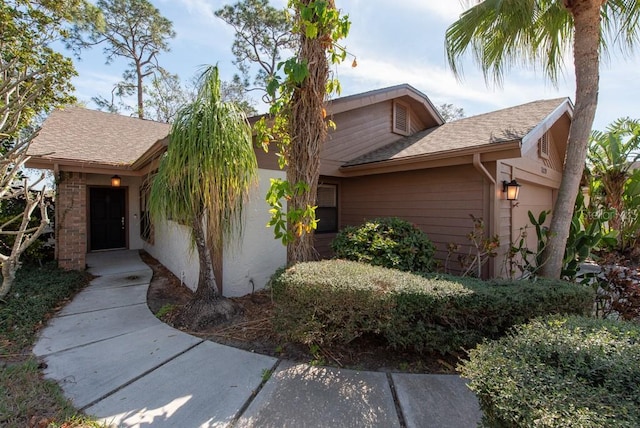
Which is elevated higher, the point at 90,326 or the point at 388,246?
the point at 388,246

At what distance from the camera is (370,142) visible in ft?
26.5

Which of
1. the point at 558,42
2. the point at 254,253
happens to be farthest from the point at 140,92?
the point at 558,42

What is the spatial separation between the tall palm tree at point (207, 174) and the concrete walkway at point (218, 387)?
0.96m

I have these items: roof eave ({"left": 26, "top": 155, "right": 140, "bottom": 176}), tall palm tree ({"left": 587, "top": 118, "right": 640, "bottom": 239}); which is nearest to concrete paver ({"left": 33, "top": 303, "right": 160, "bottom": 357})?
roof eave ({"left": 26, "top": 155, "right": 140, "bottom": 176})

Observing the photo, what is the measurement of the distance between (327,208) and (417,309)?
4959 millimetres

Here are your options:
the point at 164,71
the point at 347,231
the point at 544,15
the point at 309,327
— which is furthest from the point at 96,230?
the point at 164,71

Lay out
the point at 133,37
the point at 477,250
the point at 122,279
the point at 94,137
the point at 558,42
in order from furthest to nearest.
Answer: the point at 133,37, the point at 94,137, the point at 122,279, the point at 558,42, the point at 477,250

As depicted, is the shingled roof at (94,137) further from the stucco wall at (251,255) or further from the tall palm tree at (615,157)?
the tall palm tree at (615,157)

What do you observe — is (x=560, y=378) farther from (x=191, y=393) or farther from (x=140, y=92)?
(x=140, y=92)

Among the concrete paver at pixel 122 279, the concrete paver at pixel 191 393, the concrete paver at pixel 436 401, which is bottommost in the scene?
the concrete paver at pixel 191 393

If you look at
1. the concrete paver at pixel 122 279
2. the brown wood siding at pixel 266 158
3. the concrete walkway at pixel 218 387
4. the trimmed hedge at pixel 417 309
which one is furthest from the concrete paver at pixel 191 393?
the concrete paver at pixel 122 279

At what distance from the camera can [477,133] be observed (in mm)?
→ 6227

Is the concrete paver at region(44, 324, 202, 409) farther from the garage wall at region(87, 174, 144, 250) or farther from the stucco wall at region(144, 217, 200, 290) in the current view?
the garage wall at region(87, 174, 144, 250)

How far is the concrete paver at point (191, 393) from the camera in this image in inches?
95.0
